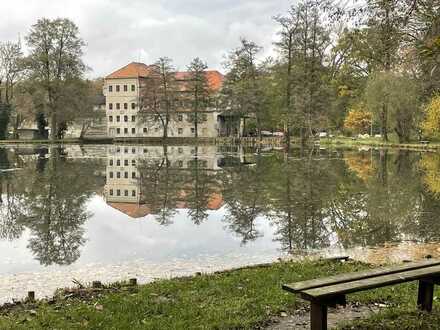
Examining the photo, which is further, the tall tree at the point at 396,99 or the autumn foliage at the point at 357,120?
the autumn foliage at the point at 357,120

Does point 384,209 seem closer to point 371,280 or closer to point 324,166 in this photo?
point 371,280

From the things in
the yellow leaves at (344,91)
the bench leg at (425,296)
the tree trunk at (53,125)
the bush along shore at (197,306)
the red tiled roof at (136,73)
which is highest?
the red tiled roof at (136,73)

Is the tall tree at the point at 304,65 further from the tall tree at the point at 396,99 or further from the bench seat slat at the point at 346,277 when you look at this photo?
the bench seat slat at the point at 346,277

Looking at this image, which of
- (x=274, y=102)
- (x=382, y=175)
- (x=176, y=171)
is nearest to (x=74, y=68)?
(x=274, y=102)

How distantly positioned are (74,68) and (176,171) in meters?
42.1

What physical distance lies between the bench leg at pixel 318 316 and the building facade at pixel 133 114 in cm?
7772

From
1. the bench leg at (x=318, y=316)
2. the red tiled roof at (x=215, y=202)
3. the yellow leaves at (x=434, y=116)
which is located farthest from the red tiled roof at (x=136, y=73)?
the bench leg at (x=318, y=316)

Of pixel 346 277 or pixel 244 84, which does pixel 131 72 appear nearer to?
pixel 244 84

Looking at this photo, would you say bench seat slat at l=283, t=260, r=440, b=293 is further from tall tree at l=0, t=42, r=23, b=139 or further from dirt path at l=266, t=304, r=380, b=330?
tall tree at l=0, t=42, r=23, b=139

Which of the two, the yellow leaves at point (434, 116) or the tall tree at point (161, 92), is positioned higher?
the tall tree at point (161, 92)

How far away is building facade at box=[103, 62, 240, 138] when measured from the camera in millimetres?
83500

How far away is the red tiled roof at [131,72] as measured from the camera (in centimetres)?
9019

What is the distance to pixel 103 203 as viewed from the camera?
17.0 metres

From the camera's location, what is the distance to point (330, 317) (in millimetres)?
5305
